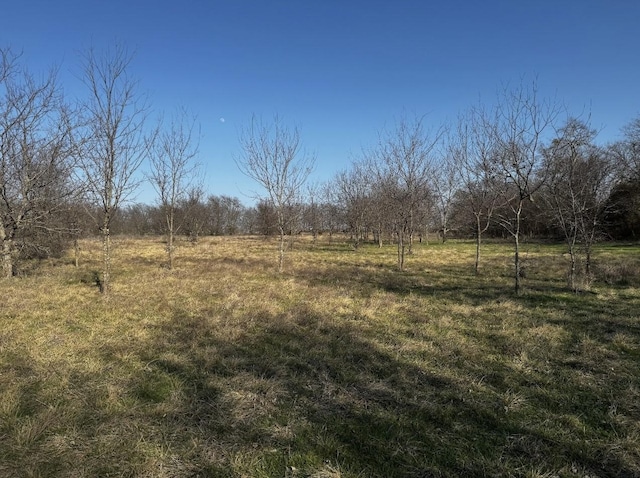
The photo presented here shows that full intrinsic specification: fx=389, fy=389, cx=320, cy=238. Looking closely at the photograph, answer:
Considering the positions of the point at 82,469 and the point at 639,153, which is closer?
the point at 82,469

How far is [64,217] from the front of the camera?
1585 centimetres

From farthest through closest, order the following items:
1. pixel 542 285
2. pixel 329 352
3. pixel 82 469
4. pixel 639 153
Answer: pixel 639 153 → pixel 542 285 → pixel 329 352 → pixel 82 469

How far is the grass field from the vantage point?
9.97 ft

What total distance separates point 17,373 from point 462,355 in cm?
566

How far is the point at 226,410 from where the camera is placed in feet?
12.6

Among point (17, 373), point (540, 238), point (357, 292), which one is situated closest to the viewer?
point (17, 373)

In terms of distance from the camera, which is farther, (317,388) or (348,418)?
(317,388)

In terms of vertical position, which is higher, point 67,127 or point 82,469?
point 67,127

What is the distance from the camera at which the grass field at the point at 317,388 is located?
3.04m

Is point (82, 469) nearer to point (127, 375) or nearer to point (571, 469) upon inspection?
point (127, 375)

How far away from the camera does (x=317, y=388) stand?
439cm

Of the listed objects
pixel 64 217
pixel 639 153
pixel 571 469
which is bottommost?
pixel 571 469

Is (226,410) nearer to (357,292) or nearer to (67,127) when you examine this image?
(357,292)

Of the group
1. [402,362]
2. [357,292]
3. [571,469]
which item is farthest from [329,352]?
[357,292]
